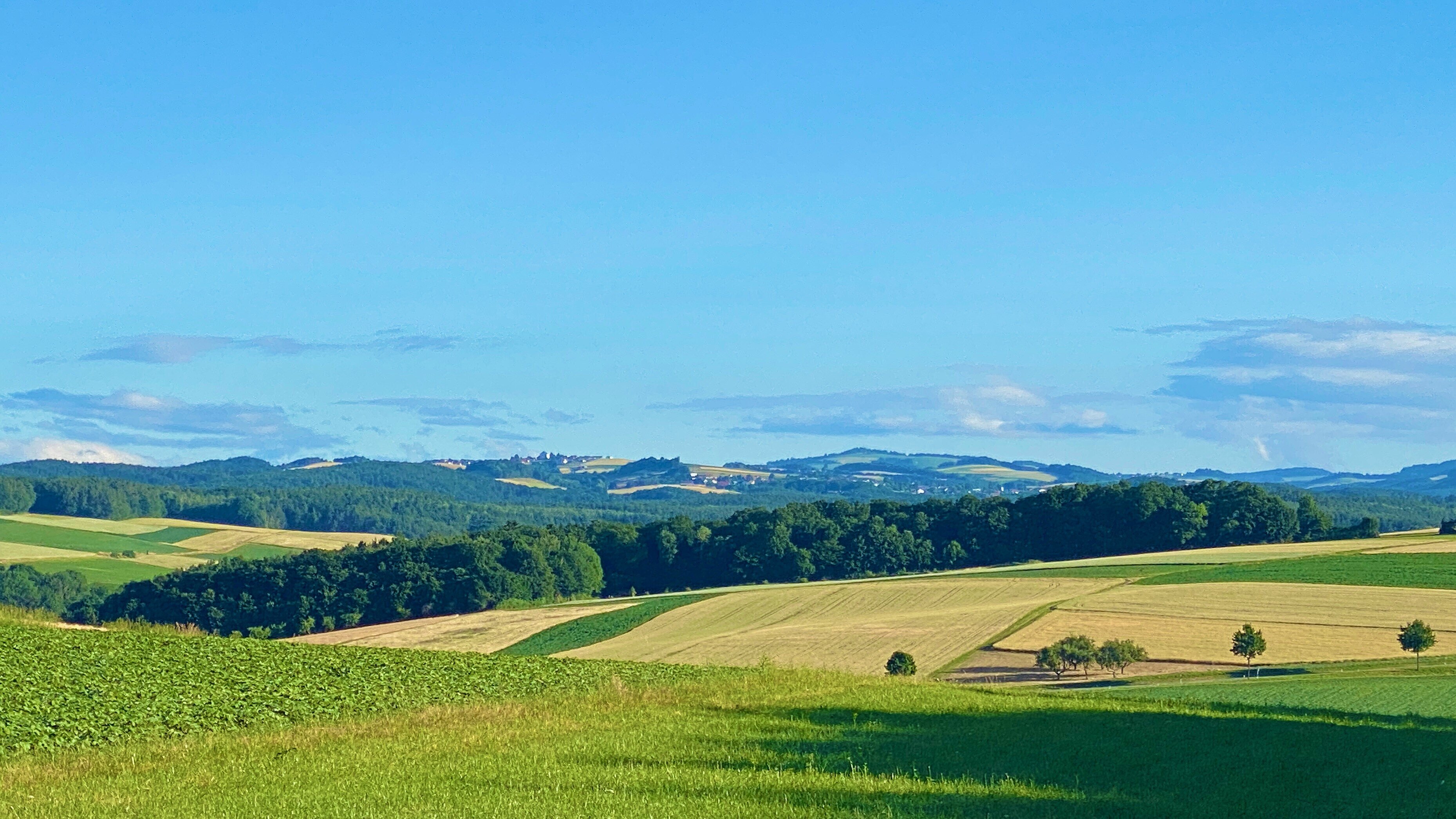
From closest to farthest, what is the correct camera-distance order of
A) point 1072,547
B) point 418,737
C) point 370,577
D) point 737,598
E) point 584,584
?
point 418,737
point 737,598
point 370,577
point 584,584
point 1072,547

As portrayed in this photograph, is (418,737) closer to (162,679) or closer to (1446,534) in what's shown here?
(162,679)

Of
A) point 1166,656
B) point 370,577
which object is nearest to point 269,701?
point 1166,656

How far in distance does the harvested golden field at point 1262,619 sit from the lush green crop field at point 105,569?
89441 mm

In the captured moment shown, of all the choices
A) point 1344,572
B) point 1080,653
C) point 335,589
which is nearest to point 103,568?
point 335,589

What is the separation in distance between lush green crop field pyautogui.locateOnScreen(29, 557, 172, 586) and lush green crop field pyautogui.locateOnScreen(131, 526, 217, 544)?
27.2 m

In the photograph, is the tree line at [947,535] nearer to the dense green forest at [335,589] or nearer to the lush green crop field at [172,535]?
the dense green forest at [335,589]

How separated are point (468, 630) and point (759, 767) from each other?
7237 centimetres

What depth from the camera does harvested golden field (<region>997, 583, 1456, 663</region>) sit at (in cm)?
6400

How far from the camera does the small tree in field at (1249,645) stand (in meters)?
61.9

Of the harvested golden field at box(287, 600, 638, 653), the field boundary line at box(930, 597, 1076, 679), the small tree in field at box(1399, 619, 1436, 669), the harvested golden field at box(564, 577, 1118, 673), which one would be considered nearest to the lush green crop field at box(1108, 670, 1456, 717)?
the small tree in field at box(1399, 619, 1436, 669)

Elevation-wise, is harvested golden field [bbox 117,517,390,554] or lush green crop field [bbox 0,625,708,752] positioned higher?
harvested golden field [bbox 117,517,390,554]

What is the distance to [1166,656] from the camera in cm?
6444

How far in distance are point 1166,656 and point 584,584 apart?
69300 mm

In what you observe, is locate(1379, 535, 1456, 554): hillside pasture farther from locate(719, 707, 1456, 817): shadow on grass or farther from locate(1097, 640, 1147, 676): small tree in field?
locate(719, 707, 1456, 817): shadow on grass
